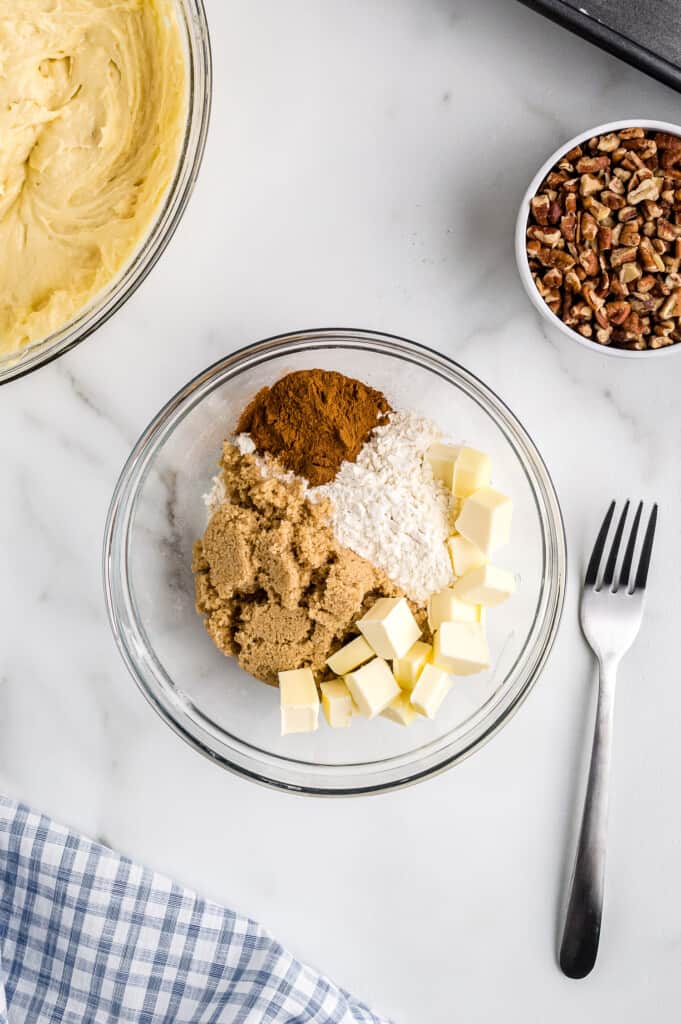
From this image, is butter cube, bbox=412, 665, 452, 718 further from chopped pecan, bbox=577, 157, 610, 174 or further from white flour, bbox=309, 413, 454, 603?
chopped pecan, bbox=577, 157, 610, 174

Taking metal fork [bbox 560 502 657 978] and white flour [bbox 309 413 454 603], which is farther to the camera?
metal fork [bbox 560 502 657 978]

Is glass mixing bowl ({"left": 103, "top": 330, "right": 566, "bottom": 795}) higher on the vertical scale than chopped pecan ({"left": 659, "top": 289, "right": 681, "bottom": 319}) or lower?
lower

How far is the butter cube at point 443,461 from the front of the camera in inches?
44.0

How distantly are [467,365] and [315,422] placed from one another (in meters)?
0.28

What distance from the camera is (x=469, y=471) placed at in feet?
3.58

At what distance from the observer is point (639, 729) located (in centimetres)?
126

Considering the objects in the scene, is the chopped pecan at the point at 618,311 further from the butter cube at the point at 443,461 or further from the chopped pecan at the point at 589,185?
the butter cube at the point at 443,461

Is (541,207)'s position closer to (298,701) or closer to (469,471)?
(469,471)

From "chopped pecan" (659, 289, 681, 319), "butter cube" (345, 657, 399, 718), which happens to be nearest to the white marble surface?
"chopped pecan" (659, 289, 681, 319)

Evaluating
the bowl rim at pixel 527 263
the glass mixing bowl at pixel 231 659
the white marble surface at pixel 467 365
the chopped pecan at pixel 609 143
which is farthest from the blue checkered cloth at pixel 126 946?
the chopped pecan at pixel 609 143

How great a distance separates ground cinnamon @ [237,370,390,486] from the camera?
3.54 ft

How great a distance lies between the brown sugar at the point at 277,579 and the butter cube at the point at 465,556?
87 mm

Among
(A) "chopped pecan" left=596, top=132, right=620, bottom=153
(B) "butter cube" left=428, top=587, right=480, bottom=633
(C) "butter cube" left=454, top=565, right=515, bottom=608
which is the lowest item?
(B) "butter cube" left=428, top=587, right=480, bottom=633

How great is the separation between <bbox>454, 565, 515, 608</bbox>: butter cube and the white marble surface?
0.17m
